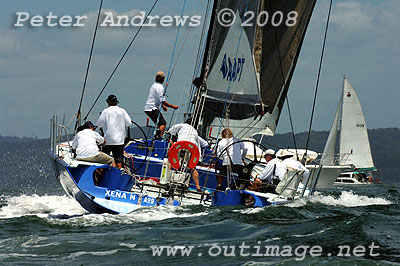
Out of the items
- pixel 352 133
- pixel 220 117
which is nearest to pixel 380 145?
pixel 352 133

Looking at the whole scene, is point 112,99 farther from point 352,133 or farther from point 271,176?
point 352,133

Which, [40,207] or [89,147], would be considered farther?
[40,207]

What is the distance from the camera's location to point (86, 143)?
11.7 meters

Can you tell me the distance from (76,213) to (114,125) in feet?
5.46

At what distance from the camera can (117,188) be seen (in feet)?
38.1

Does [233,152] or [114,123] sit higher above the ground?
[114,123]

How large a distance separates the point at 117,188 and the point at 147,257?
3789mm

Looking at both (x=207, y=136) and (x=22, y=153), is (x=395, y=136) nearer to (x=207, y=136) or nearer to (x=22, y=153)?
(x=22, y=153)

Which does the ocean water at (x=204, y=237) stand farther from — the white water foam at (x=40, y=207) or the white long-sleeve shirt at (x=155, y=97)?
the white long-sleeve shirt at (x=155, y=97)

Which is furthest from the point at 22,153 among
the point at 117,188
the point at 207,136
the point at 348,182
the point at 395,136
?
the point at 395,136

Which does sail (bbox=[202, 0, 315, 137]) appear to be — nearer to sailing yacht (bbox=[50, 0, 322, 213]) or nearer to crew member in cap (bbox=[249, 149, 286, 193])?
sailing yacht (bbox=[50, 0, 322, 213])

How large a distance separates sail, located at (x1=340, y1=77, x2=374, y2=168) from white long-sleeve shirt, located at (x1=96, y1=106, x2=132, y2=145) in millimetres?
33869

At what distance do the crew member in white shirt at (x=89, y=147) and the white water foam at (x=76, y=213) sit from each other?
3.11ft

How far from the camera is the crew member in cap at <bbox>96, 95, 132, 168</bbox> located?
12312 mm
